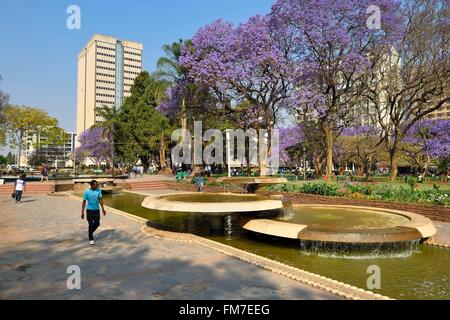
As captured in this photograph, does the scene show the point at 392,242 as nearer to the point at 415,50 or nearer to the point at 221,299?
the point at 221,299

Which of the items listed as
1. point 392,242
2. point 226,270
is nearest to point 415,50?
point 392,242

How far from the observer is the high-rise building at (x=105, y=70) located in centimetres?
9400

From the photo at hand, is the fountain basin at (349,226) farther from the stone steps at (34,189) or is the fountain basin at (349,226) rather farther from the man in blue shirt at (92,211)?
the stone steps at (34,189)

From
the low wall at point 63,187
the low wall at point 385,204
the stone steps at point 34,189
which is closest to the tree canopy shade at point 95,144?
the low wall at point 63,187

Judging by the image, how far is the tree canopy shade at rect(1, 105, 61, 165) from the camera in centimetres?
4188

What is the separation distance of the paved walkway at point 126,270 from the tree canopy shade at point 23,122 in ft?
124

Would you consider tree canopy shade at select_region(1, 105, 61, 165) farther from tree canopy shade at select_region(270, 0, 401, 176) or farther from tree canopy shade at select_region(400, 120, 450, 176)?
tree canopy shade at select_region(400, 120, 450, 176)

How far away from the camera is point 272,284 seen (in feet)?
17.8

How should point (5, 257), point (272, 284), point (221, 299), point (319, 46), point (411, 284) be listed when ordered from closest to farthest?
point (221, 299) < point (272, 284) < point (411, 284) < point (5, 257) < point (319, 46)

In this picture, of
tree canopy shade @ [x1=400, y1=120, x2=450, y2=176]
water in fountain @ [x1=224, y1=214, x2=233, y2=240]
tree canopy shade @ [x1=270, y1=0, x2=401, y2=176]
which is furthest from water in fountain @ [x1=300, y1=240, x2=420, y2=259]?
tree canopy shade @ [x1=400, y1=120, x2=450, y2=176]

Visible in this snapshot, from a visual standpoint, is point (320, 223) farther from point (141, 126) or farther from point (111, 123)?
point (111, 123)

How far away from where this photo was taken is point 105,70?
10050cm

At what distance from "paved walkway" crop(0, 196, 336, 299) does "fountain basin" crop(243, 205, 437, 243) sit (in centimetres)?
197
